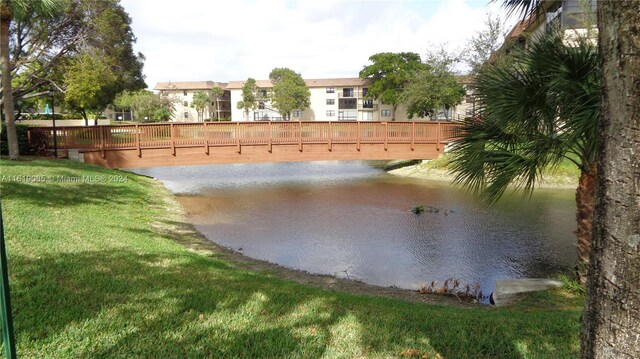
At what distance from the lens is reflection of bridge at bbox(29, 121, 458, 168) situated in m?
19.3

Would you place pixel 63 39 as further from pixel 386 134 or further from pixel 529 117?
pixel 529 117

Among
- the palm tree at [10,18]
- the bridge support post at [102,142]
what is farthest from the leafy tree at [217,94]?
the palm tree at [10,18]

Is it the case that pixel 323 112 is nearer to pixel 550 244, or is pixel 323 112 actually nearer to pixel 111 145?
pixel 111 145

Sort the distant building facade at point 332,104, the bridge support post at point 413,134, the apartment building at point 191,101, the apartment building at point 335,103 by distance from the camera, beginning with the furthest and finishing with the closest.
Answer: the apartment building at point 191,101 → the apartment building at point 335,103 → the distant building facade at point 332,104 → the bridge support post at point 413,134

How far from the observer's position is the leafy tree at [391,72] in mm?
57500

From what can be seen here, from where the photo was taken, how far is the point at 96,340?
364cm

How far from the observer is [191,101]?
8125 centimetres

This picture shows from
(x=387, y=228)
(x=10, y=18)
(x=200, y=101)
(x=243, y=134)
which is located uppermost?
(x=200, y=101)

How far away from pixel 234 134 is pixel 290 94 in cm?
4647

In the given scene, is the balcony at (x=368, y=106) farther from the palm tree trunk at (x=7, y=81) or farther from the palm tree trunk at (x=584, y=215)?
the palm tree trunk at (x=584, y=215)

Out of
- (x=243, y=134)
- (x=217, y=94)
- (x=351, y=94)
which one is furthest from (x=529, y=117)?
(x=217, y=94)

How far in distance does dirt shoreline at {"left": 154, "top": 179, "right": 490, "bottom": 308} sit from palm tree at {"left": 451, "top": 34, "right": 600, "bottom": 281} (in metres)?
2.06

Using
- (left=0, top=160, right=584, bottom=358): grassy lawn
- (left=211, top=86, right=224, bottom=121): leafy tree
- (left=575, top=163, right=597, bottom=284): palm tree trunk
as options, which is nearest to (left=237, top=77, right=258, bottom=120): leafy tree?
(left=211, top=86, right=224, bottom=121): leafy tree

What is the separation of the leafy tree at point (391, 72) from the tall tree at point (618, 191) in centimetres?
5626
